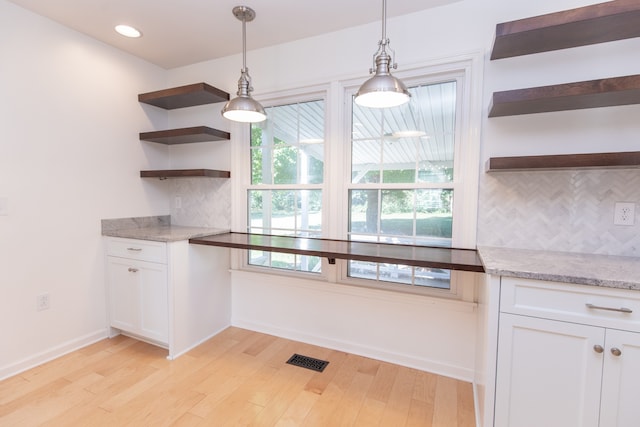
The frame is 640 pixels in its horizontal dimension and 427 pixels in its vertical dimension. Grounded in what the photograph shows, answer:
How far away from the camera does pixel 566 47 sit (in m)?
1.61

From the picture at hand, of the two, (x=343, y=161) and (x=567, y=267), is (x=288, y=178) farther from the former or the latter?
(x=567, y=267)

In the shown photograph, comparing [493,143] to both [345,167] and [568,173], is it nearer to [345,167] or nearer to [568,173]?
[568,173]

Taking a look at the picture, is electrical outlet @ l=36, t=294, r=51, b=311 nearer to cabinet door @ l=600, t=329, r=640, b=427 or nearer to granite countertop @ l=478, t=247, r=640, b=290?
granite countertop @ l=478, t=247, r=640, b=290

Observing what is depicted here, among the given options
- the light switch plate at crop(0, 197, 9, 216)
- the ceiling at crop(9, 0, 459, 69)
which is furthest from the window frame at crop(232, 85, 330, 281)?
the light switch plate at crop(0, 197, 9, 216)

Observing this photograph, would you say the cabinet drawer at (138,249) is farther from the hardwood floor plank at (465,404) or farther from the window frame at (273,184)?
the hardwood floor plank at (465,404)

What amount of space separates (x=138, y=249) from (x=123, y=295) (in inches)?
17.7

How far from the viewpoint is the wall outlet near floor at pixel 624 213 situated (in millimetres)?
1566

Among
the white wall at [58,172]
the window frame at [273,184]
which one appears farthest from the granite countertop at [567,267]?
the white wall at [58,172]

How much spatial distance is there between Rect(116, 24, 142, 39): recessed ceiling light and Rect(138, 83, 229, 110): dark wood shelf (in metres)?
0.42

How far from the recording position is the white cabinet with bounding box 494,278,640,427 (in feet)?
3.74

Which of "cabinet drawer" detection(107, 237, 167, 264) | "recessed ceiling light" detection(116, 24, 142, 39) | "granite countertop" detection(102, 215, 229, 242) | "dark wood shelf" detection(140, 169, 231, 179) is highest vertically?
"recessed ceiling light" detection(116, 24, 142, 39)

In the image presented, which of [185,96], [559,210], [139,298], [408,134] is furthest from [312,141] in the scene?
[139,298]

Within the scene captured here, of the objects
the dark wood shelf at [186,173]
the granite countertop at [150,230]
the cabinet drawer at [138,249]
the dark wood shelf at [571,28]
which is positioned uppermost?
the dark wood shelf at [571,28]

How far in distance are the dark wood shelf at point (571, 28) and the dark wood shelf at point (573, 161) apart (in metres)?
0.61
